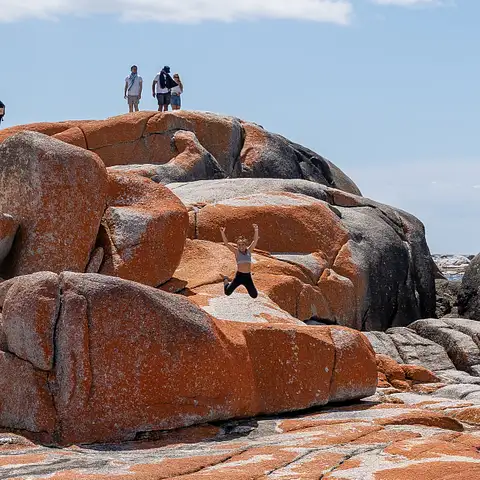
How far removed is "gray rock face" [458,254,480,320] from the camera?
31.2m

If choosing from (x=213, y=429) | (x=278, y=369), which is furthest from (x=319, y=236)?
(x=213, y=429)

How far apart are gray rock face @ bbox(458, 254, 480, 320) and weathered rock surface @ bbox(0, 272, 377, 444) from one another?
57.6ft

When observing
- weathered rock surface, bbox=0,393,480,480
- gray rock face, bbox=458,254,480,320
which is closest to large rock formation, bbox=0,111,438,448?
weathered rock surface, bbox=0,393,480,480

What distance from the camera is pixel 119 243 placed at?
65.9 feet

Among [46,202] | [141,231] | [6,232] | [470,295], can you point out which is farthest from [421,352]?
[6,232]

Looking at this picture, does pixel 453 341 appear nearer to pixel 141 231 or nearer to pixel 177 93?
pixel 141 231

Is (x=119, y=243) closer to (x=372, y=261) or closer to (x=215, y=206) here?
(x=215, y=206)

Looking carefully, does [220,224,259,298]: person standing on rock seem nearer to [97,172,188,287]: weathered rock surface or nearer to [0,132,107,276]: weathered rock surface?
[97,172,188,287]: weathered rock surface

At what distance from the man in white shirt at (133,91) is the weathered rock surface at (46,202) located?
16.5 meters

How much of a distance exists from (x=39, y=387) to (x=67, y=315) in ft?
3.18

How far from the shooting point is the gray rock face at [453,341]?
24.3 metres

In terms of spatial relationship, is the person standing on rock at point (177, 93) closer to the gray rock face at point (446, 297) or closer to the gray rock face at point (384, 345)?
the gray rock face at point (446, 297)

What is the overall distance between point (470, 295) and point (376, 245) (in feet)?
16.8

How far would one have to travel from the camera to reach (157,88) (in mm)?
35562
